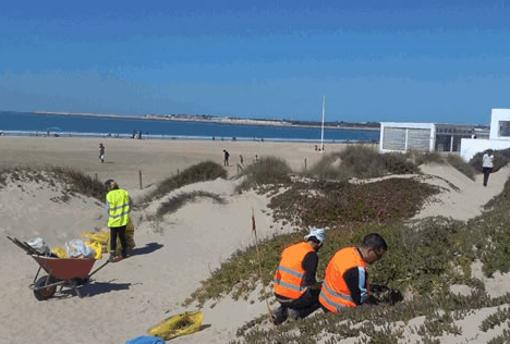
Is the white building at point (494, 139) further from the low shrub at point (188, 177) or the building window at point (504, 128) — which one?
the low shrub at point (188, 177)

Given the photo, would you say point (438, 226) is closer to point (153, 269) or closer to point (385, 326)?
point (385, 326)

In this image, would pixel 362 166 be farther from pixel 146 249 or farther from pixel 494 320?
pixel 494 320

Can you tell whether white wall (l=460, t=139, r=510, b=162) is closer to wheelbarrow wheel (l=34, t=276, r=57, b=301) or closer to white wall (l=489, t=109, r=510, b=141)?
white wall (l=489, t=109, r=510, b=141)

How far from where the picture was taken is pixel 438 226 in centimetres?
952

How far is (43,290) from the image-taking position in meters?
10.7

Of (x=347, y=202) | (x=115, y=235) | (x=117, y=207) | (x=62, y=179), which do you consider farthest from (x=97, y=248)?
A: (x=347, y=202)

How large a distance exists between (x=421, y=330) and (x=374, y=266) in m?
3.41

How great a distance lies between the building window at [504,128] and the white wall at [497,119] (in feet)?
0.79

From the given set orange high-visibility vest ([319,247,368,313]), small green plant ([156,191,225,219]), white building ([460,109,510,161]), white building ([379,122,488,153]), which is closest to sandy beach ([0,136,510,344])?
small green plant ([156,191,225,219])

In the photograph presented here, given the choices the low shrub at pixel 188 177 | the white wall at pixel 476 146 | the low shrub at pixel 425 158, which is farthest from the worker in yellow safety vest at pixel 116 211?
the white wall at pixel 476 146

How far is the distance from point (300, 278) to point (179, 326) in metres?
2.47

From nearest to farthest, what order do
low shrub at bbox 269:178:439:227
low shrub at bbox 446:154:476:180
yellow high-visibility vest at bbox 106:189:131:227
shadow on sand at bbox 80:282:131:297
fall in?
shadow on sand at bbox 80:282:131:297 → yellow high-visibility vest at bbox 106:189:131:227 → low shrub at bbox 269:178:439:227 → low shrub at bbox 446:154:476:180

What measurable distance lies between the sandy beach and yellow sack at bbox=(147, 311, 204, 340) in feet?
0.44

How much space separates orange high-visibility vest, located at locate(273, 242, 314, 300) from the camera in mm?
7078
